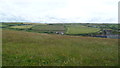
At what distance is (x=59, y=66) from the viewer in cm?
647

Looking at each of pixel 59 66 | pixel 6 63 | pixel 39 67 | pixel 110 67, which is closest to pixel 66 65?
pixel 59 66

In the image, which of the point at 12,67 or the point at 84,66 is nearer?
the point at 12,67

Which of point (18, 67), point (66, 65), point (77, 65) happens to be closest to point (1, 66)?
point (18, 67)

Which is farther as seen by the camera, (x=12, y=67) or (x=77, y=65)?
(x=77, y=65)

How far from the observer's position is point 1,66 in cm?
630

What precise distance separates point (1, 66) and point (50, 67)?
2.84 m

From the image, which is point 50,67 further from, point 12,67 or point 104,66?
point 104,66

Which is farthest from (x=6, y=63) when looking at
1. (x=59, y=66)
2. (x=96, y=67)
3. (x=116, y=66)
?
(x=116, y=66)

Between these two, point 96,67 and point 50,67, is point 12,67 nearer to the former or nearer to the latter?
point 50,67

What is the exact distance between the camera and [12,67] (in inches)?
242

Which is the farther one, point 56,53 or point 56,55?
point 56,53

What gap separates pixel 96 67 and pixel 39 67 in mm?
3370

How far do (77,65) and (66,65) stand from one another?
678 mm

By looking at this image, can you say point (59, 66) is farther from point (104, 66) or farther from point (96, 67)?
point (104, 66)
